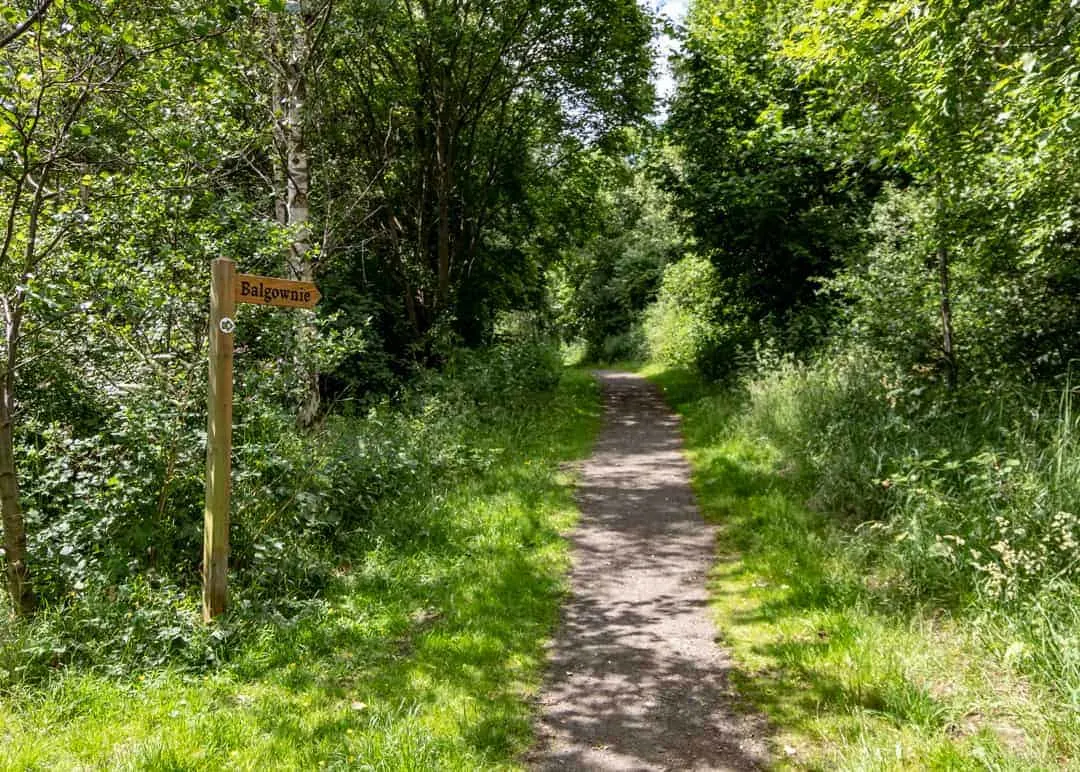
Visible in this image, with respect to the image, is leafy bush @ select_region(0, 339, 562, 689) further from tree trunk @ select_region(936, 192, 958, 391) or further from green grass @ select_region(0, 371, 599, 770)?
tree trunk @ select_region(936, 192, 958, 391)

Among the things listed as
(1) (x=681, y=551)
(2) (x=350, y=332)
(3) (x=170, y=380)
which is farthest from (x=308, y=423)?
(1) (x=681, y=551)

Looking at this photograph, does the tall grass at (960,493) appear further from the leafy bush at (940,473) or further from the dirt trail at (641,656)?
the dirt trail at (641,656)

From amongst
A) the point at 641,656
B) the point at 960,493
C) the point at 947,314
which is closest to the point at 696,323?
the point at 947,314

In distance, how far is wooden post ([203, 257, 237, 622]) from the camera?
4.96 metres

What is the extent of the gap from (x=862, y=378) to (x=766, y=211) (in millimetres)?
5321

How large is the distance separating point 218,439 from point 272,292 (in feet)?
3.89

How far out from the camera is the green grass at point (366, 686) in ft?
12.0

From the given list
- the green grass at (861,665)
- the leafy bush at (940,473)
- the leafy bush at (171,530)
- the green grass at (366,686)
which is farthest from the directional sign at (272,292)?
the leafy bush at (940,473)

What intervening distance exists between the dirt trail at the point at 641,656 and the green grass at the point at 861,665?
226 mm

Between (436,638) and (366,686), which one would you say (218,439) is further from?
(436,638)

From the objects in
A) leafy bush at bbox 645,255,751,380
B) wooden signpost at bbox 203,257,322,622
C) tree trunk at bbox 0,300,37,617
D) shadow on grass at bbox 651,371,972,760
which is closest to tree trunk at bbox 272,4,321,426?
wooden signpost at bbox 203,257,322,622

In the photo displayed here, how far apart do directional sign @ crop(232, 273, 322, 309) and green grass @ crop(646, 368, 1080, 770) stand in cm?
416

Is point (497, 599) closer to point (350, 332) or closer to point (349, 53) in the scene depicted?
point (350, 332)

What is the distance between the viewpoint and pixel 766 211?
13.0m
